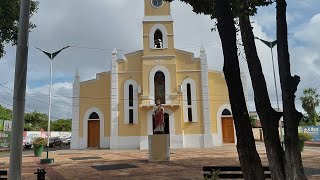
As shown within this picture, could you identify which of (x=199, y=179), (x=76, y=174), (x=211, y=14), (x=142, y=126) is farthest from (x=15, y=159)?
(x=142, y=126)

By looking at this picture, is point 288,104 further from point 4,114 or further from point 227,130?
point 4,114

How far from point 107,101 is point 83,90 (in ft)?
7.90

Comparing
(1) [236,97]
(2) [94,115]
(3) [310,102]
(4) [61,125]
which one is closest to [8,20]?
(1) [236,97]

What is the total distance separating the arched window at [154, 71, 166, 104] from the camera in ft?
100.0

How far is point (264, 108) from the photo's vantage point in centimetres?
601

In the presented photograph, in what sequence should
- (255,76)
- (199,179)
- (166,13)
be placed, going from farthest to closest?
(166,13) → (199,179) → (255,76)

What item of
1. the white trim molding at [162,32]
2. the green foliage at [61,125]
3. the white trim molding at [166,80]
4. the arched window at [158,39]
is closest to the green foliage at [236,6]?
the white trim molding at [166,80]

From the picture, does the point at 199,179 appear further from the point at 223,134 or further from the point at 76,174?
the point at 223,134

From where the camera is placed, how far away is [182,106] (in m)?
30.4

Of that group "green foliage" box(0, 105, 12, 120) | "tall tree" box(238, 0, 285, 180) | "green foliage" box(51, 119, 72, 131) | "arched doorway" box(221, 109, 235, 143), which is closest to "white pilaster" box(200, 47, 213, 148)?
"arched doorway" box(221, 109, 235, 143)

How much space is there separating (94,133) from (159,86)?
709 cm

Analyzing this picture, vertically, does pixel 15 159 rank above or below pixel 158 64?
below

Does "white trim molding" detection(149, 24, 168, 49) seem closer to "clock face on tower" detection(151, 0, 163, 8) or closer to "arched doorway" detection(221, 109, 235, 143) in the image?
"clock face on tower" detection(151, 0, 163, 8)

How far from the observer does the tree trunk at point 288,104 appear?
547cm
